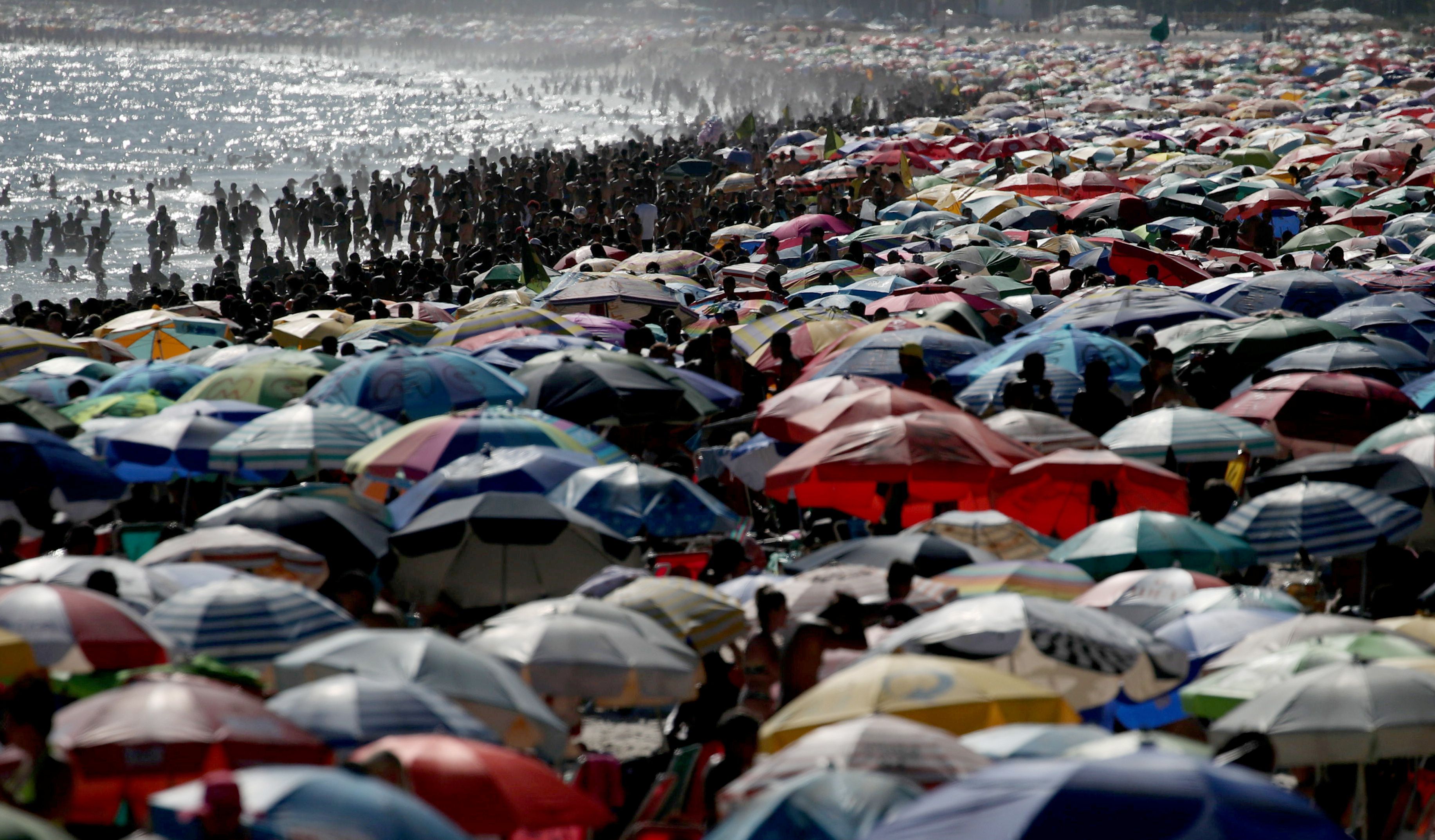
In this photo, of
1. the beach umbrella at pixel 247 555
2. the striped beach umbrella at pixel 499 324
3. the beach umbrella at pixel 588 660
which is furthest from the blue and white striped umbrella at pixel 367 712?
the striped beach umbrella at pixel 499 324

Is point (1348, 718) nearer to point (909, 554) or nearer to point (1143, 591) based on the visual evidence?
point (1143, 591)

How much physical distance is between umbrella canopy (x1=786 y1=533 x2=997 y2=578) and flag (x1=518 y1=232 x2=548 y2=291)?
10654 mm

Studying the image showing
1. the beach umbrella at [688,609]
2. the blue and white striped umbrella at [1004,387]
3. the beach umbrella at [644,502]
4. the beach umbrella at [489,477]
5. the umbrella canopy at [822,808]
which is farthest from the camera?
the blue and white striped umbrella at [1004,387]

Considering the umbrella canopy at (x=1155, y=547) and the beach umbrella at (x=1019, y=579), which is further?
the umbrella canopy at (x=1155, y=547)

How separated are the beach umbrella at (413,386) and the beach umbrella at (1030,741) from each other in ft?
22.3

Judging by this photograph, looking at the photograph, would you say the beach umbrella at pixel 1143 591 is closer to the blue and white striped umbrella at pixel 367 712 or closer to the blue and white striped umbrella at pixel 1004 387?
the blue and white striped umbrella at pixel 367 712

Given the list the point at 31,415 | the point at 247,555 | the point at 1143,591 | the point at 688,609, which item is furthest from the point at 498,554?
the point at 31,415

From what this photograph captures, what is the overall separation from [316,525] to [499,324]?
5875 millimetres

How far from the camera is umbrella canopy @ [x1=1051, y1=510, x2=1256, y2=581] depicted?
27.9ft

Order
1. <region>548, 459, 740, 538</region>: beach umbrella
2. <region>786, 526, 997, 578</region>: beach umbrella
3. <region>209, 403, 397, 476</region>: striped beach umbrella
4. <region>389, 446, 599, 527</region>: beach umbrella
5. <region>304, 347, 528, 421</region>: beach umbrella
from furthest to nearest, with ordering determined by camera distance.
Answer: <region>304, 347, 528, 421</region>: beach umbrella → <region>209, 403, 397, 476</region>: striped beach umbrella → <region>389, 446, 599, 527</region>: beach umbrella → <region>548, 459, 740, 538</region>: beach umbrella → <region>786, 526, 997, 578</region>: beach umbrella

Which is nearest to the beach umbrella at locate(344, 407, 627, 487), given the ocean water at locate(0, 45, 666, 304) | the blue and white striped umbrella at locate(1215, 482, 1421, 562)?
the blue and white striped umbrella at locate(1215, 482, 1421, 562)

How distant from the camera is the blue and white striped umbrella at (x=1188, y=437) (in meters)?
10.5

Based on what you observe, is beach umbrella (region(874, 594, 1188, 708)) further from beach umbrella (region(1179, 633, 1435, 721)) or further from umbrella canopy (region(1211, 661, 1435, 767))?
umbrella canopy (region(1211, 661, 1435, 767))

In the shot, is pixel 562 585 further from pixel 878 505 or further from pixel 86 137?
pixel 86 137
